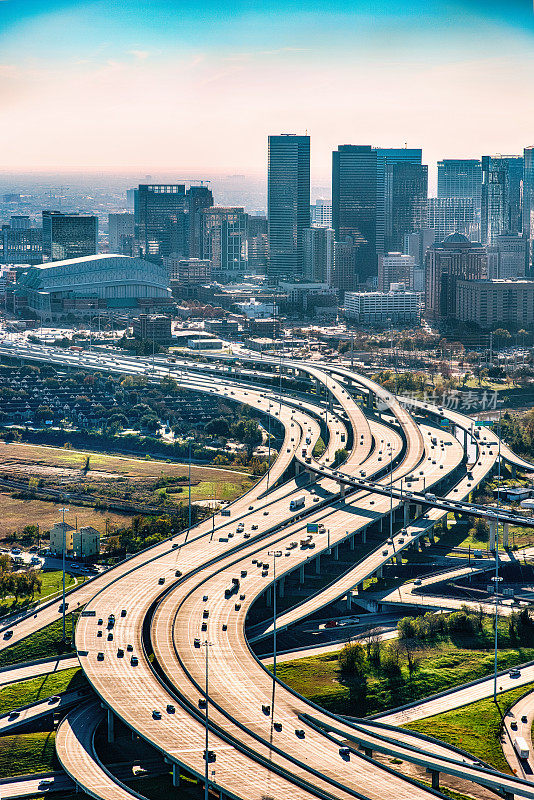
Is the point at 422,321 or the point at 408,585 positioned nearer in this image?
the point at 408,585

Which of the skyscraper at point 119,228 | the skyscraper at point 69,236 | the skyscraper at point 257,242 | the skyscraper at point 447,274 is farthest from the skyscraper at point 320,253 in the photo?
the skyscraper at point 119,228

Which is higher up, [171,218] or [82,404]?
[171,218]

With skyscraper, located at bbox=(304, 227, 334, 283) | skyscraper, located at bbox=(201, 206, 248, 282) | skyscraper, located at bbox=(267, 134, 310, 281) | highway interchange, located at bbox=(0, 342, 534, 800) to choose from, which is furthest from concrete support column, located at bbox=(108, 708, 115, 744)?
skyscraper, located at bbox=(201, 206, 248, 282)

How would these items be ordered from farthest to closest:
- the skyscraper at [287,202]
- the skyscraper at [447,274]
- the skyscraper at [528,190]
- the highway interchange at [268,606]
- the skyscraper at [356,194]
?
the skyscraper at [528,190], the skyscraper at [356,194], the skyscraper at [287,202], the skyscraper at [447,274], the highway interchange at [268,606]

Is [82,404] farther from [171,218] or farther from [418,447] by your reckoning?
[171,218]

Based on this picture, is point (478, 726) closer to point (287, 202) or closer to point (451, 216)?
point (287, 202)

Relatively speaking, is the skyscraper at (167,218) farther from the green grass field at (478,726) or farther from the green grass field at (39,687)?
the green grass field at (478,726)

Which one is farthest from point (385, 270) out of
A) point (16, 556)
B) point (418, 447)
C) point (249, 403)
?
point (16, 556)
